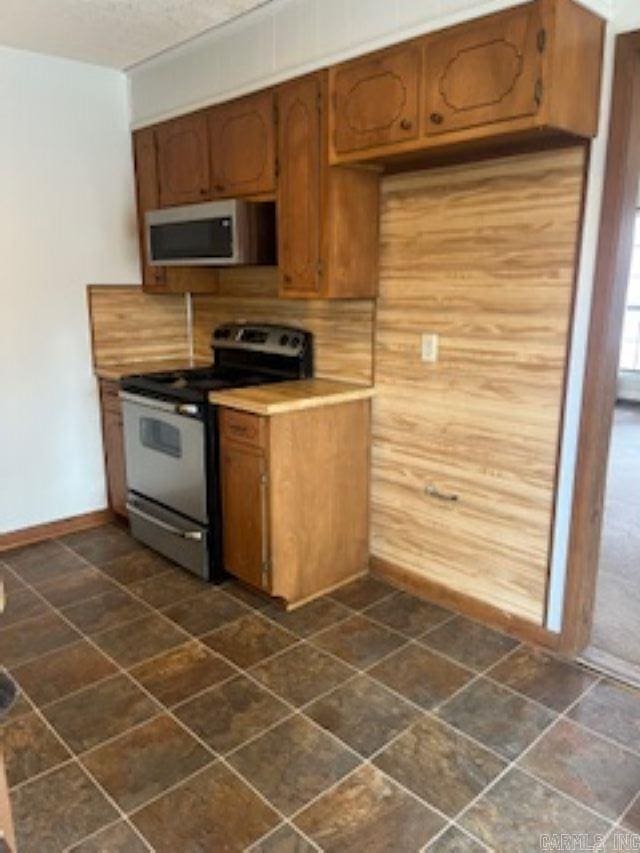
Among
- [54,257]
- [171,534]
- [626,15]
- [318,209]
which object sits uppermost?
[626,15]

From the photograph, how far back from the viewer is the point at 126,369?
3.60 meters

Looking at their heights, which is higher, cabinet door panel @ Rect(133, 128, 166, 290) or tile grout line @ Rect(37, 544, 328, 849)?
cabinet door panel @ Rect(133, 128, 166, 290)

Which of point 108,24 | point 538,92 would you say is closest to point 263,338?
point 108,24

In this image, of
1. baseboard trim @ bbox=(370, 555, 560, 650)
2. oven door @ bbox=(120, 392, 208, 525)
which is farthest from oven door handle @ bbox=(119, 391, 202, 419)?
baseboard trim @ bbox=(370, 555, 560, 650)

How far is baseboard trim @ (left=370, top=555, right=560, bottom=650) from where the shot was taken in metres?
2.50

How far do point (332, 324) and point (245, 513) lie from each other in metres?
1.00

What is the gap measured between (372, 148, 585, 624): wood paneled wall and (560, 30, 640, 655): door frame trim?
0.11m

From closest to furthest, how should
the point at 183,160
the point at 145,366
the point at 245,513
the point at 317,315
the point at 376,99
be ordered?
the point at 376,99 < the point at 245,513 < the point at 317,315 < the point at 183,160 < the point at 145,366

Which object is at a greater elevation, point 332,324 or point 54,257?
point 54,257

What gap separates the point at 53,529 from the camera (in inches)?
142

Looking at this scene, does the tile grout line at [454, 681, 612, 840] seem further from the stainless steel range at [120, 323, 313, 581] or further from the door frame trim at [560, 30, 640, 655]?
the stainless steel range at [120, 323, 313, 581]

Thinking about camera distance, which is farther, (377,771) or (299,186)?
(299,186)

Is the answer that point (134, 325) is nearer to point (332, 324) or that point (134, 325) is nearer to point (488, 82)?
point (332, 324)

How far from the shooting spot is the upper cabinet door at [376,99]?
2.19 metres
